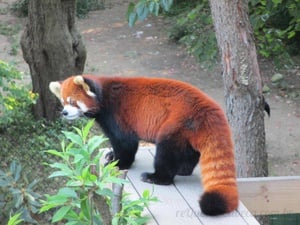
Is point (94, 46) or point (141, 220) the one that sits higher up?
point (141, 220)

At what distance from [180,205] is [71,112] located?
681mm

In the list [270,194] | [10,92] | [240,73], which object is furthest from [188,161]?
[10,92]

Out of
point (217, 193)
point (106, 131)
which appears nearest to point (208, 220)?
point (217, 193)

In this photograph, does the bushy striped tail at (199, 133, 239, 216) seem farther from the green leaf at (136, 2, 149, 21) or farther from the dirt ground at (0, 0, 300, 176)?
the dirt ground at (0, 0, 300, 176)

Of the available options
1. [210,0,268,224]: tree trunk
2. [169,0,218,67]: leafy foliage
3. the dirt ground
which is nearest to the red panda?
[210,0,268,224]: tree trunk

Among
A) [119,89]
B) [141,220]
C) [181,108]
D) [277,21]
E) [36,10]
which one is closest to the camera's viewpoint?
[141,220]

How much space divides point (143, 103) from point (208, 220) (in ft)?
2.21

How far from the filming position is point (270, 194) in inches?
121

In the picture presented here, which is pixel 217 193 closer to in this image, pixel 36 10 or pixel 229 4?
pixel 229 4

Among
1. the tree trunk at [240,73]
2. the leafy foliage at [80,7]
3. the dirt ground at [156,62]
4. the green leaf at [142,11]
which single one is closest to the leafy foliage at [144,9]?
the green leaf at [142,11]

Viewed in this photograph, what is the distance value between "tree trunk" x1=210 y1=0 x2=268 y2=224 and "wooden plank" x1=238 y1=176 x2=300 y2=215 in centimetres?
80

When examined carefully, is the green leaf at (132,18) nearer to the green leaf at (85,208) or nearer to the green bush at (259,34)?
the green bush at (259,34)

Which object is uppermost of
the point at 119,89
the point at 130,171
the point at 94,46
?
the point at 119,89

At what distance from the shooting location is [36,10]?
5477mm
